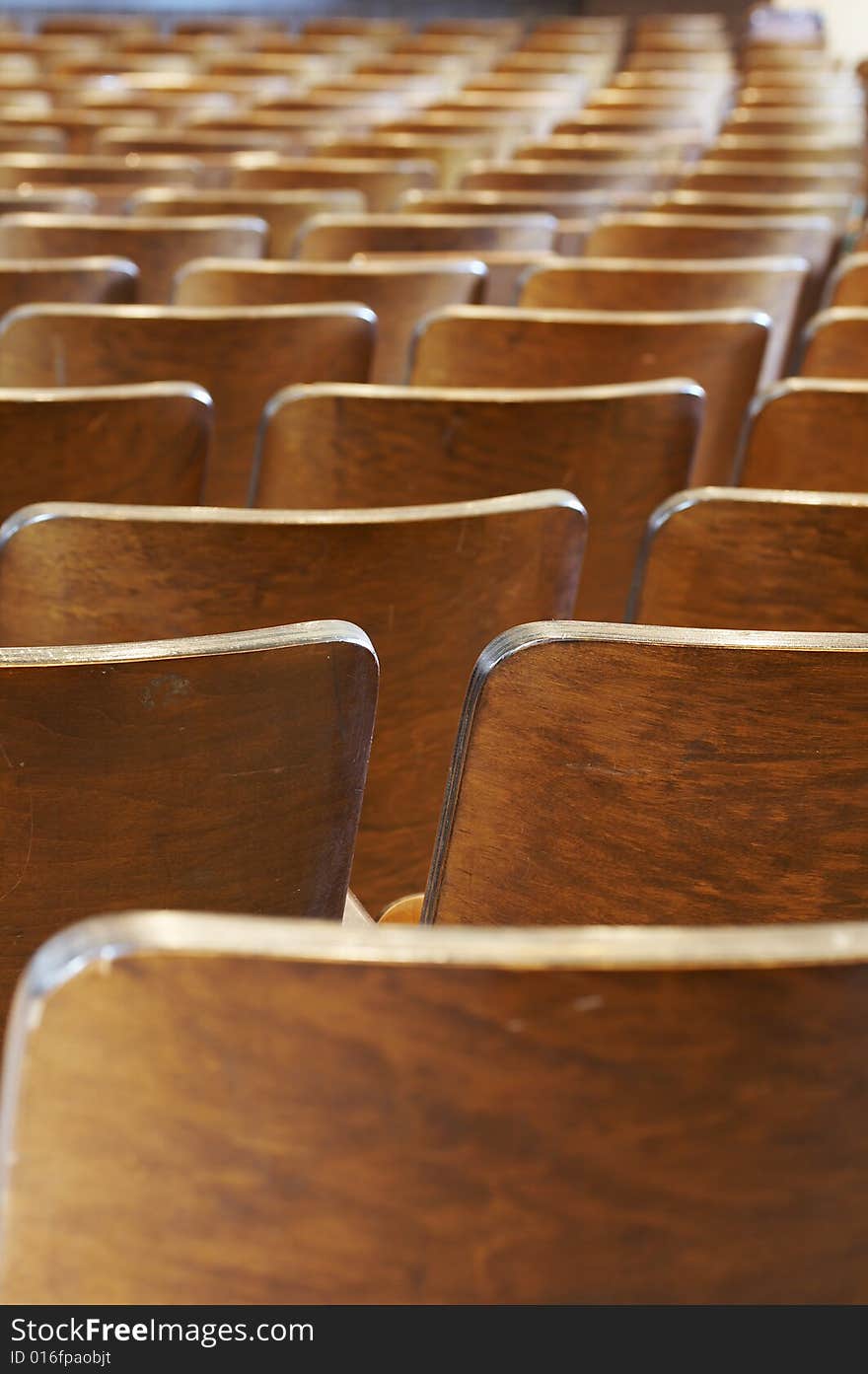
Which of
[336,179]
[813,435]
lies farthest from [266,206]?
[813,435]

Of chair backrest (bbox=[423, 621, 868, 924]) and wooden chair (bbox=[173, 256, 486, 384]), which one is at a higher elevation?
wooden chair (bbox=[173, 256, 486, 384])

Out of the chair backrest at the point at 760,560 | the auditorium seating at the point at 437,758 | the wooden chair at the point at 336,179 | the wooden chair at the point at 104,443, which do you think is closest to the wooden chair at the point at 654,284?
the auditorium seating at the point at 437,758

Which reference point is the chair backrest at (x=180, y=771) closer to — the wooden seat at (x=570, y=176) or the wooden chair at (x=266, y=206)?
the wooden chair at (x=266, y=206)

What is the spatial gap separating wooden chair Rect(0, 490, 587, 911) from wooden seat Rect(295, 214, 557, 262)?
1984 millimetres

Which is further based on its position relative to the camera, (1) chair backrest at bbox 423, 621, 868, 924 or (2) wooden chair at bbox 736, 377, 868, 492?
(2) wooden chair at bbox 736, 377, 868, 492

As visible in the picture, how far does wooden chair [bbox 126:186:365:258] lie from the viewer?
11.5ft

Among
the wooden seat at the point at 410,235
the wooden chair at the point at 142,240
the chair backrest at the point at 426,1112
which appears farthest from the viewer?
the wooden seat at the point at 410,235

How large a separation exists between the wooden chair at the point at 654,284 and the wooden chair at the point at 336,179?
1626 millimetres

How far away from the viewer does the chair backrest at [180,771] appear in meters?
0.90

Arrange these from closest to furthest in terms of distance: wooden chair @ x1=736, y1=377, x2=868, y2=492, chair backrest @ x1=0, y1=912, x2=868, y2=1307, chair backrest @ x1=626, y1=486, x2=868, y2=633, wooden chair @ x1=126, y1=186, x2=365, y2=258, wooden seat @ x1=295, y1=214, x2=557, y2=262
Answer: chair backrest @ x1=0, y1=912, x2=868, y2=1307, chair backrest @ x1=626, y1=486, x2=868, y2=633, wooden chair @ x1=736, y1=377, x2=868, y2=492, wooden seat @ x1=295, y1=214, x2=557, y2=262, wooden chair @ x1=126, y1=186, x2=365, y2=258

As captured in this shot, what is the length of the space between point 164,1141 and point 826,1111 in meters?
0.25

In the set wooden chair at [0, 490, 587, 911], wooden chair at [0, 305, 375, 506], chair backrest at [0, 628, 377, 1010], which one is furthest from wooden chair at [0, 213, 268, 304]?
chair backrest at [0, 628, 377, 1010]

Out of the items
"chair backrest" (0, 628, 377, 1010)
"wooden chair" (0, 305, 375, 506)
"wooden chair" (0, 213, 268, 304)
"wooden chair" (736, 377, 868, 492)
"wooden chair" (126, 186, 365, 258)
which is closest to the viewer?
"chair backrest" (0, 628, 377, 1010)

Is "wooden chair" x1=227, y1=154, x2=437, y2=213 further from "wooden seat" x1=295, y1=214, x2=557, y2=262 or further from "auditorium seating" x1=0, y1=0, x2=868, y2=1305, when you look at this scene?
"auditorium seating" x1=0, y1=0, x2=868, y2=1305
